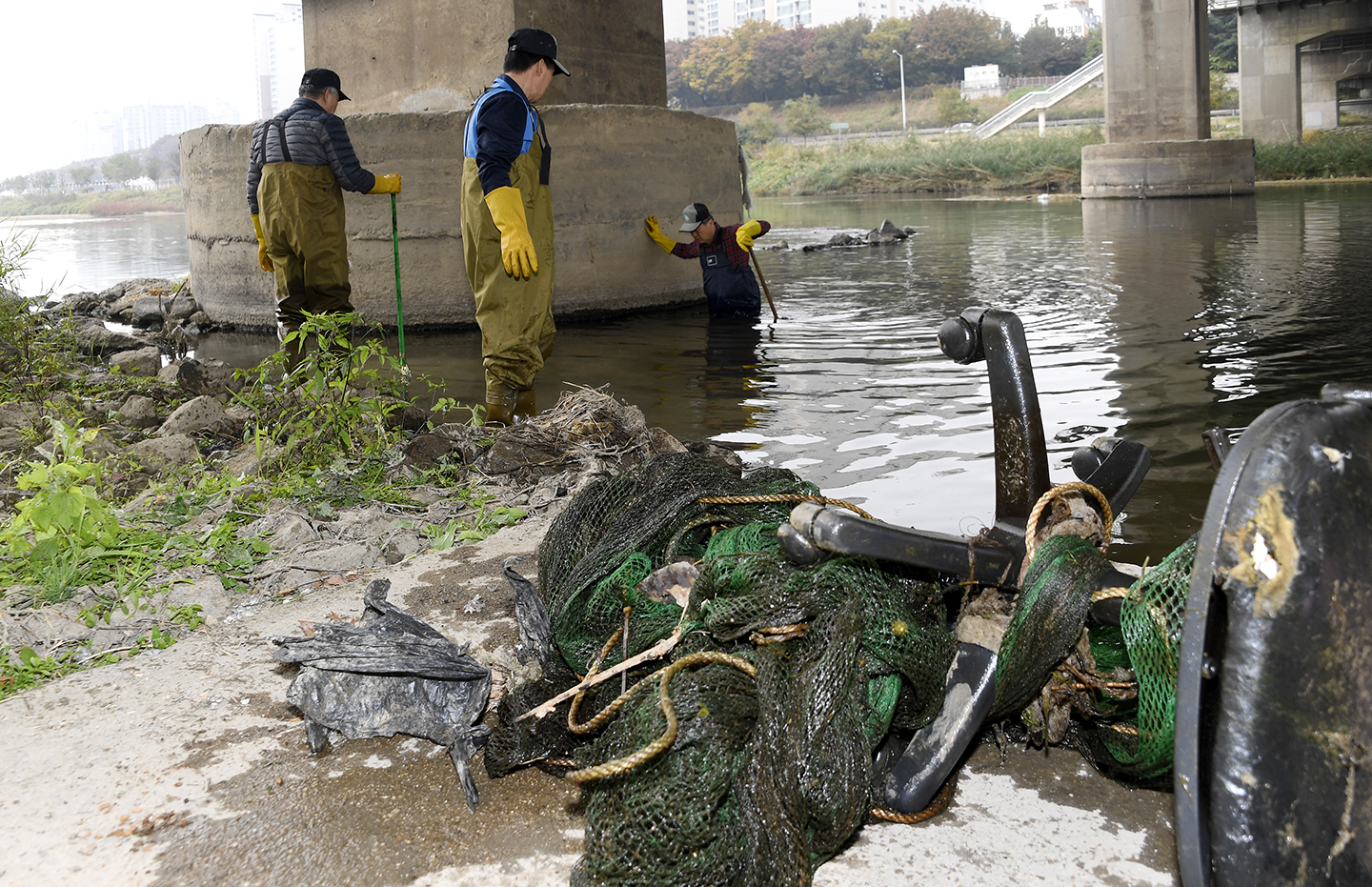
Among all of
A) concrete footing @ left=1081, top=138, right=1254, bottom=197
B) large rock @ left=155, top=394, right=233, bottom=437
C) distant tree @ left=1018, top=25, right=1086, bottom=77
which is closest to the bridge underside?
concrete footing @ left=1081, top=138, right=1254, bottom=197

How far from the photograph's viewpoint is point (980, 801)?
2.16 metres

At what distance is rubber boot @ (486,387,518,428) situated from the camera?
6.41 m

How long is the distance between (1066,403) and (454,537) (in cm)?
392

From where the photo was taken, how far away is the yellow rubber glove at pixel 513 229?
586cm

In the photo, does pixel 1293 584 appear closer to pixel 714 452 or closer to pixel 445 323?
pixel 714 452

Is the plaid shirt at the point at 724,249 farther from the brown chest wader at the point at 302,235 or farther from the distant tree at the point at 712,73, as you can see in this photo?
the distant tree at the point at 712,73

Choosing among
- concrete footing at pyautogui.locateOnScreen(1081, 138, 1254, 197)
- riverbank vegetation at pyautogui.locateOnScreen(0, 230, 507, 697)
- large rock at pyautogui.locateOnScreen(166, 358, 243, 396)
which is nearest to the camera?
riverbank vegetation at pyautogui.locateOnScreen(0, 230, 507, 697)

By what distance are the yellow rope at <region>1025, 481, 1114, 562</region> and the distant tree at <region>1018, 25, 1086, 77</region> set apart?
11053 cm

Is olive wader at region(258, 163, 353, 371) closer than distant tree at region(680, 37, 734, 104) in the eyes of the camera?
Yes

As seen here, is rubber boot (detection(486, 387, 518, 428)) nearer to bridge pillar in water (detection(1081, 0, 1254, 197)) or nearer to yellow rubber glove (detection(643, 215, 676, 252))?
yellow rubber glove (detection(643, 215, 676, 252))

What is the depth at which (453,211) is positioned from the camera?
973 cm

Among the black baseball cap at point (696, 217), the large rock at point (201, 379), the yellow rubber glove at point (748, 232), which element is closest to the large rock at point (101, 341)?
the large rock at point (201, 379)

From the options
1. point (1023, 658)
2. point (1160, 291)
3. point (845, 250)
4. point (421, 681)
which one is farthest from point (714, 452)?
point (845, 250)

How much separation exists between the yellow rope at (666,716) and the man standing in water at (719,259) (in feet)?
26.5
